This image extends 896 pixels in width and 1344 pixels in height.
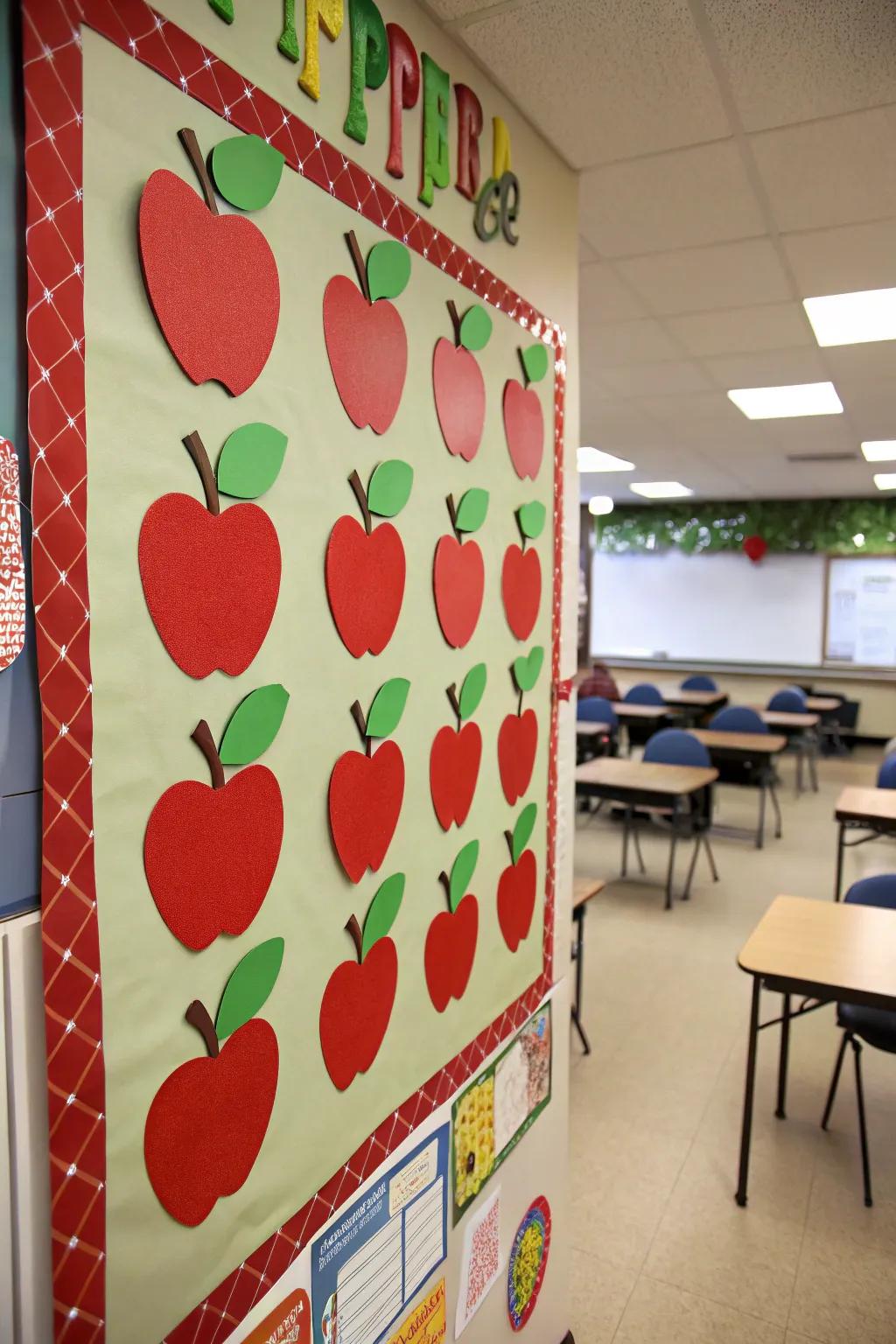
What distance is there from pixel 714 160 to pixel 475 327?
37.0 inches

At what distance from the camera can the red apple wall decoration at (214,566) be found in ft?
2.90

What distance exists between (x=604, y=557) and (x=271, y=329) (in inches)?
400

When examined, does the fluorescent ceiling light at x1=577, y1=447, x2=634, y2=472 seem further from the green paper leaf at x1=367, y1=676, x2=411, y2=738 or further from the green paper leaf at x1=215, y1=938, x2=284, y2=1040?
the green paper leaf at x1=215, y1=938, x2=284, y2=1040

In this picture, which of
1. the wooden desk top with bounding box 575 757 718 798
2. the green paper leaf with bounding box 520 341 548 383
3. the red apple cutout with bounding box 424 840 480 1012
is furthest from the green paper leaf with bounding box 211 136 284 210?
the wooden desk top with bounding box 575 757 718 798

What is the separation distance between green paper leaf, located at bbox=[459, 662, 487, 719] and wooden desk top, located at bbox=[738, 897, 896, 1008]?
1.25 metres

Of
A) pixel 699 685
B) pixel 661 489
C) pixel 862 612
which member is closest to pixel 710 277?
pixel 661 489

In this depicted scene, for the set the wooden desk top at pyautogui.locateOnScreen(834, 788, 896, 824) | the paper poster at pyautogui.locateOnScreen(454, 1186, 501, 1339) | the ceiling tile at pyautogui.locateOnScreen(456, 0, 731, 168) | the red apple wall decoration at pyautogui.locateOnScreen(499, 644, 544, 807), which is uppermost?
the ceiling tile at pyautogui.locateOnScreen(456, 0, 731, 168)

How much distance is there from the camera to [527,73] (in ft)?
5.25

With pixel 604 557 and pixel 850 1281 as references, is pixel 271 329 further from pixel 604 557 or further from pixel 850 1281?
pixel 604 557

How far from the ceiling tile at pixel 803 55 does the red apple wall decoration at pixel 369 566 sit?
3.20ft

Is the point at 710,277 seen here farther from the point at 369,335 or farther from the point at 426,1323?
the point at 426,1323

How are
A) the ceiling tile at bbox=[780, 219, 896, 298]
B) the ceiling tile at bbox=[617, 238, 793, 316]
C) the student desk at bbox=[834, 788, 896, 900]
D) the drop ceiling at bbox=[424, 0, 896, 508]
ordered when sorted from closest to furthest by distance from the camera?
the drop ceiling at bbox=[424, 0, 896, 508] → the ceiling tile at bbox=[780, 219, 896, 298] → the ceiling tile at bbox=[617, 238, 793, 316] → the student desk at bbox=[834, 788, 896, 900]

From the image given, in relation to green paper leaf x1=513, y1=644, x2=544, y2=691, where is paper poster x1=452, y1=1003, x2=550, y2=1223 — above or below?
below

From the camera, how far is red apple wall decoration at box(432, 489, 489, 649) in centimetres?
142
